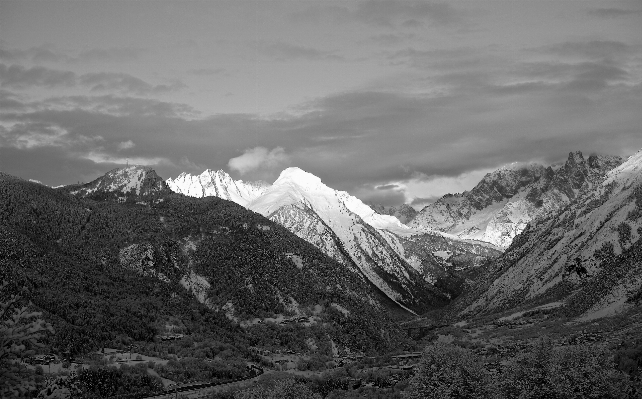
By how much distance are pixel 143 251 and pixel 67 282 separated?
37.7 m

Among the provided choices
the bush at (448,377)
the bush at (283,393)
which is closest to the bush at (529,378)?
the bush at (448,377)

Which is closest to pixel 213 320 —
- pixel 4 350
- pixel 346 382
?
pixel 346 382

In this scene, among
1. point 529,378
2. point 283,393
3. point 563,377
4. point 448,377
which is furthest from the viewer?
point 529,378

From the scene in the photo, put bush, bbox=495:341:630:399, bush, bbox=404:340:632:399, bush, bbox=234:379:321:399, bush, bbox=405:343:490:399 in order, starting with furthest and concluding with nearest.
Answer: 1. bush, bbox=234:379:321:399
2. bush, bbox=495:341:630:399
3. bush, bbox=404:340:632:399
4. bush, bbox=405:343:490:399

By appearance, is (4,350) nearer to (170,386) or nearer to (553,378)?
(553,378)

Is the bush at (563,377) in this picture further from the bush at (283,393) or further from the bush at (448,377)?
the bush at (283,393)

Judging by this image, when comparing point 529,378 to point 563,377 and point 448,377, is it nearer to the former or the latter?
point 563,377

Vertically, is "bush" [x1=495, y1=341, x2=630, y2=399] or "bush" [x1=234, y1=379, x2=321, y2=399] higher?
"bush" [x1=234, y1=379, x2=321, y2=399]

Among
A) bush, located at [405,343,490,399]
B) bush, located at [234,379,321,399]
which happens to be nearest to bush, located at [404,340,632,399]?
bush, located at [405,343,490,399]

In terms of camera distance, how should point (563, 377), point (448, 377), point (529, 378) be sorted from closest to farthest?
point (448, 377) → point (563, 377) → point (529, 378)

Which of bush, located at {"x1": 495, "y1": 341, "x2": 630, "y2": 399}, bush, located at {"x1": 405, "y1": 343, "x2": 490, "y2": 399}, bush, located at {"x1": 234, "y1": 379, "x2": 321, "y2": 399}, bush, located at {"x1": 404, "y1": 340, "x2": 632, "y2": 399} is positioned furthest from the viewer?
bush, located at {"x1": 234, "y1": 379, "x2": 321, "y2": 399}

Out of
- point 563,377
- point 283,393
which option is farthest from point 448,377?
point 283,393

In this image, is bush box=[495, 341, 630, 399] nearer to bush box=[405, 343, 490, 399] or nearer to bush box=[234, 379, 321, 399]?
bush box=[405, 343, 490, 399]

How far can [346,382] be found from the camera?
144m
